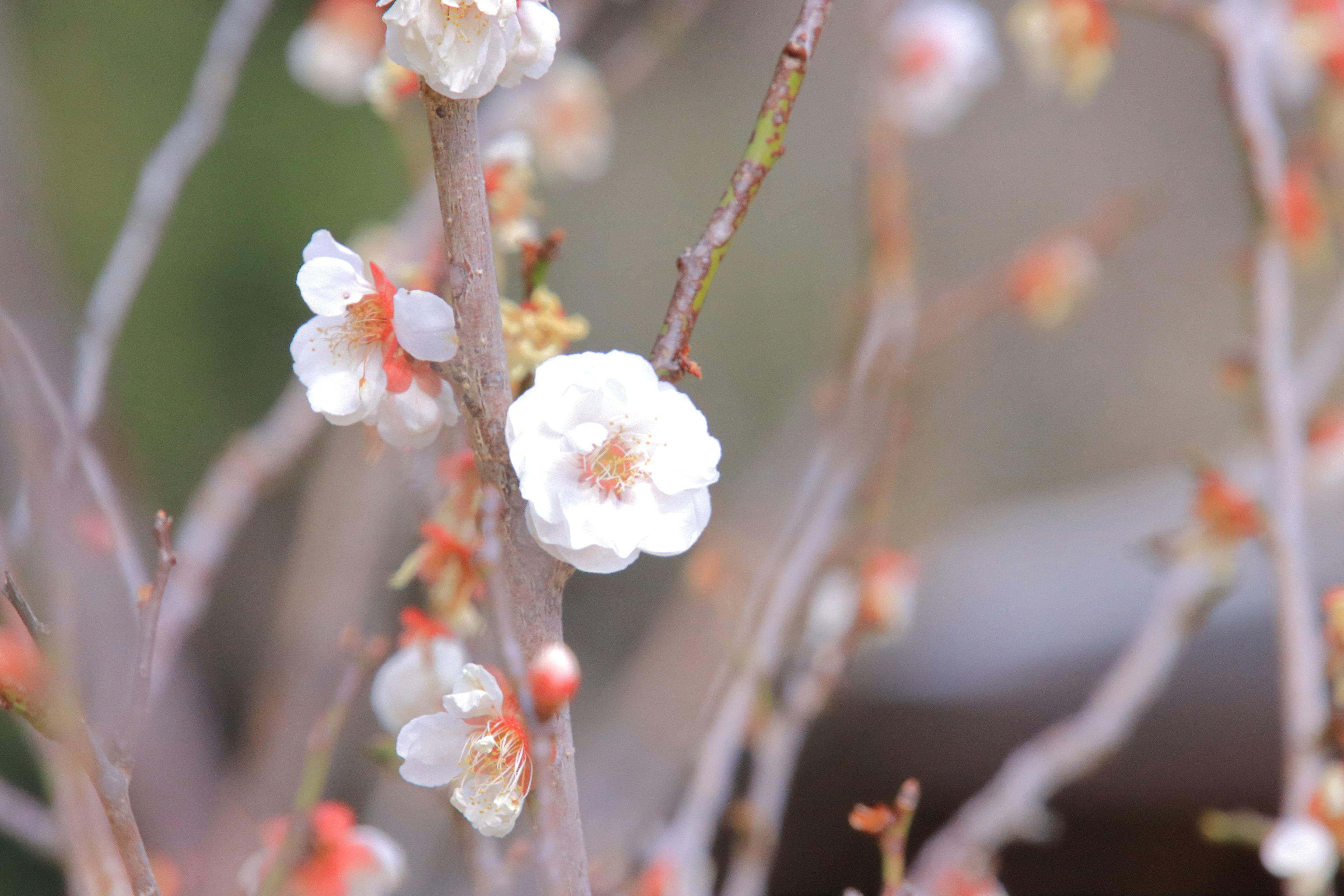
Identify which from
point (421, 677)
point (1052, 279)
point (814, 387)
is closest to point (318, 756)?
point (421, 677)

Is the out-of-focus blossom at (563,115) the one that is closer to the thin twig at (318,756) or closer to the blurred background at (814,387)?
the blurred background at (814,387)

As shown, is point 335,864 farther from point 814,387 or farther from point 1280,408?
point 814,387

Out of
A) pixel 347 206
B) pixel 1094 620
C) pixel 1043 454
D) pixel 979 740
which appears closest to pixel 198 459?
pixel 347 206

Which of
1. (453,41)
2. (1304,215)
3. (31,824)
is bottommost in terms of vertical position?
(31,824)

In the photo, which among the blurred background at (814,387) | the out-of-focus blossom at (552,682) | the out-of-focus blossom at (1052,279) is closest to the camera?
the out-of-focus blossom at (552,682)

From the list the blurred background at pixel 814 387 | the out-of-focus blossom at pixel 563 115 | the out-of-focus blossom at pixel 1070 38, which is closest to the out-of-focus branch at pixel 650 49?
the out-of-focus blossom at pixel 563 115
